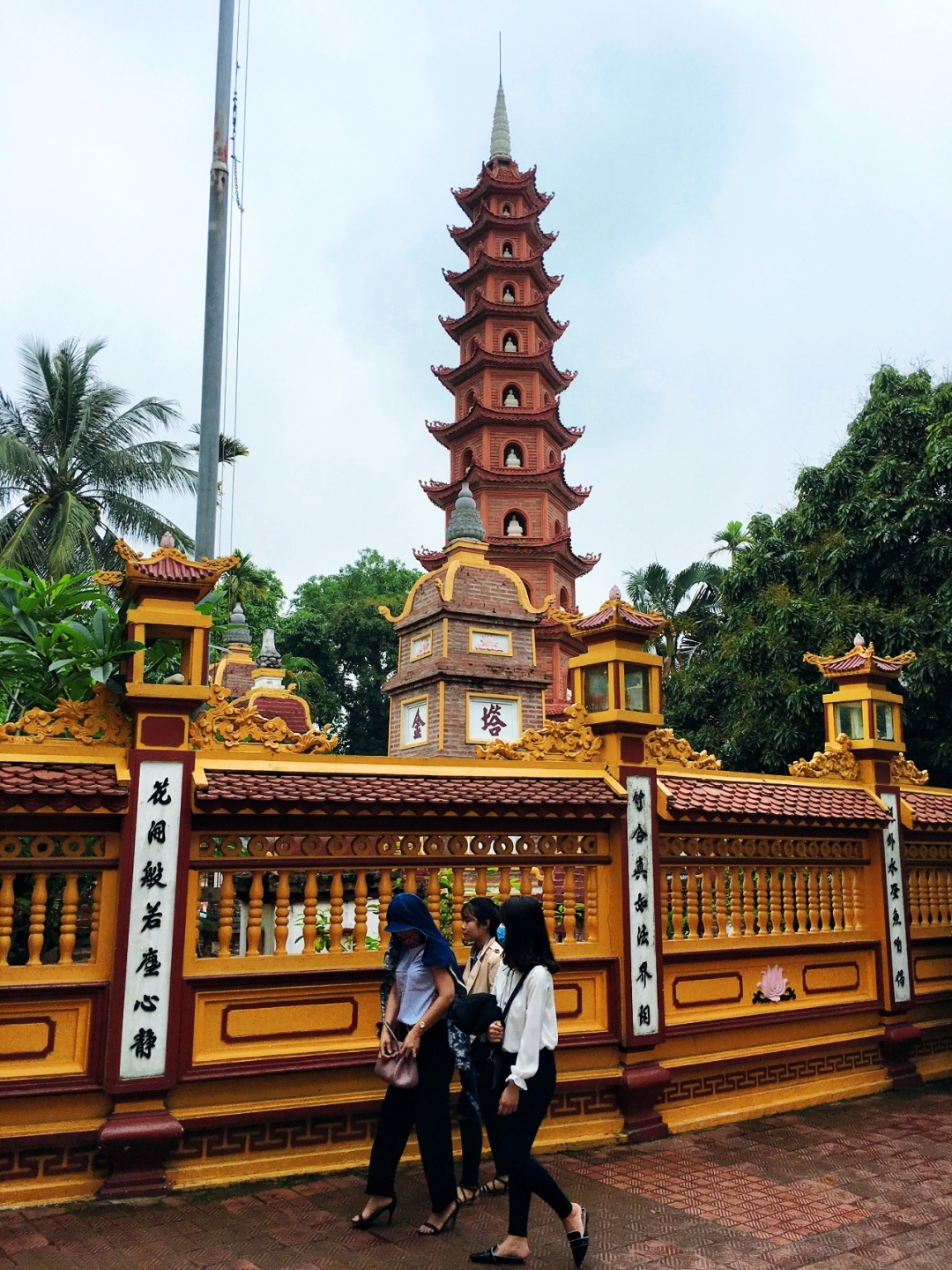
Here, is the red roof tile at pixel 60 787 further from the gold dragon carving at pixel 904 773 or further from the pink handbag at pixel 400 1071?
the gold dragon carving at pixel 904 773

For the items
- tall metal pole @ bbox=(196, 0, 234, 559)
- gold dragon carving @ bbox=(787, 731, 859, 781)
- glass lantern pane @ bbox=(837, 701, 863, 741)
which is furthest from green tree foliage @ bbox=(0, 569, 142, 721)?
glass lantern pane @ bbox=(837, 701, 863, 741)

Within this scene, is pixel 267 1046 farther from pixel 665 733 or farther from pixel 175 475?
pixel 175 475

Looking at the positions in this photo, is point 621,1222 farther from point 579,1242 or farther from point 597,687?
point 597,687

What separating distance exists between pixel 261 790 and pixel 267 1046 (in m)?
1.27

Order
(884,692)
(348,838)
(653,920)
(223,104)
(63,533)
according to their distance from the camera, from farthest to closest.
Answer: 1. (63,533)
2. (223,104)
3. (884,692)
4. (653,920)
5. (348,838)

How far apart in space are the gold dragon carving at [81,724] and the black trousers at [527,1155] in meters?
2.54

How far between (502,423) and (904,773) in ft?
60.0

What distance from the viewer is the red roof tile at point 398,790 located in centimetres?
510

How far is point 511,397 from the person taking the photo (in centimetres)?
2612

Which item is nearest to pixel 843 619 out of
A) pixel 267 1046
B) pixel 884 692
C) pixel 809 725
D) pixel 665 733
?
pixel 809 725

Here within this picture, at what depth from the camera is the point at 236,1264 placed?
13.1 feet

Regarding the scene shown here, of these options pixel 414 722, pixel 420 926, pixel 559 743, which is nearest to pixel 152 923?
pixel 420 926

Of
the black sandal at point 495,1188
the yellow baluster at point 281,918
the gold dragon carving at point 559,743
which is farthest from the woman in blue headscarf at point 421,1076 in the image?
the gold dragon carving at point 559,743

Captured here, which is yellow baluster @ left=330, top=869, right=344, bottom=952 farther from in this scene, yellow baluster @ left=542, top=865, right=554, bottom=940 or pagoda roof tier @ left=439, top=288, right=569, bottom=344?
pagoda roof tier @ left=439, top=288, right=569, bottom=344
